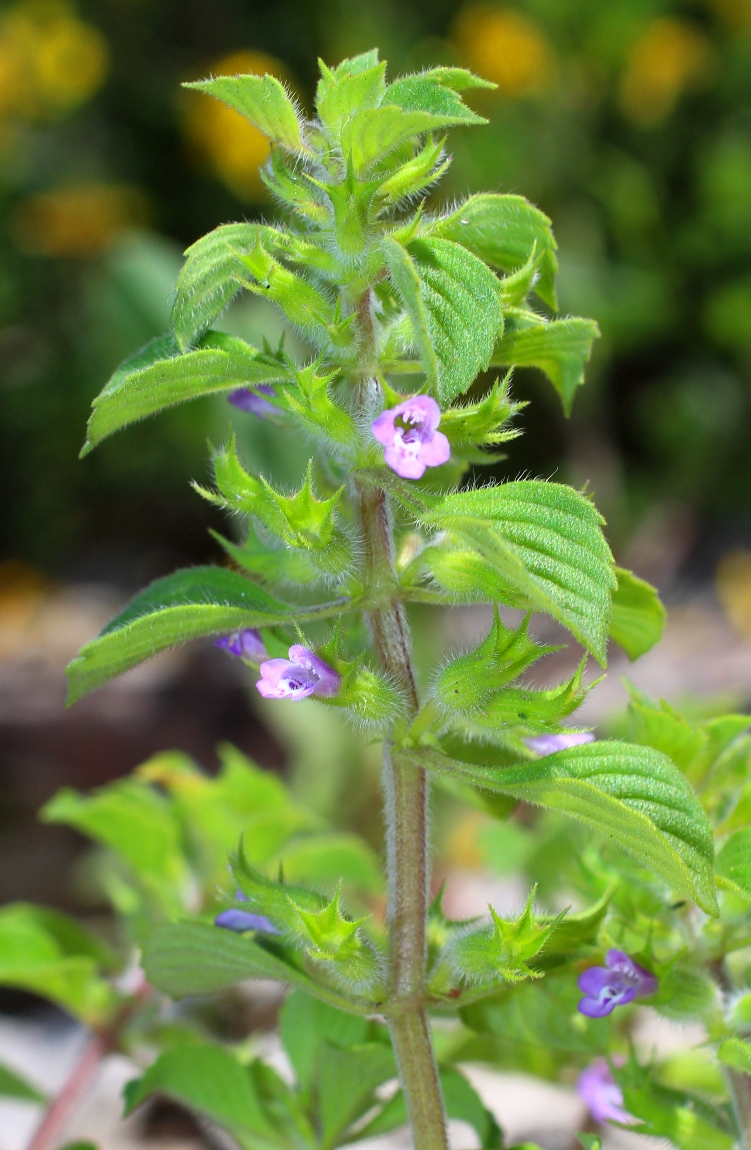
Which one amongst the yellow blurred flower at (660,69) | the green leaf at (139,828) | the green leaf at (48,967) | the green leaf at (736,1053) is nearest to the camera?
the green leaf at (736,1053)

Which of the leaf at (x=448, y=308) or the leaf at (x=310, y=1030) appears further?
the leaf at (x=310, y=1030)

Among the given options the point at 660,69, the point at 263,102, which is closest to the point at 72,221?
the point at 660,69

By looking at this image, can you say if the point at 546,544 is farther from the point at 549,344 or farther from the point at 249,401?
the point at 249,401

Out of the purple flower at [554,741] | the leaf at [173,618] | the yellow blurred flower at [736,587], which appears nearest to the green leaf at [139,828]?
the leaf at [173,618]

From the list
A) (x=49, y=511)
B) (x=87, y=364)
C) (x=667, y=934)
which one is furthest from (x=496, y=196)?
(x=49, y=511)

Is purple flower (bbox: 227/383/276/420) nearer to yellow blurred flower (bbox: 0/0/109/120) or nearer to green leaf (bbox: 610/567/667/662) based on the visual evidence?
green leaf (bbox: 610/567/667/662)

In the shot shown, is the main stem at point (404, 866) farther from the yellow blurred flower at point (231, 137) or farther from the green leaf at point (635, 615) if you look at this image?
the yellow blurred flower at point (231, 137)

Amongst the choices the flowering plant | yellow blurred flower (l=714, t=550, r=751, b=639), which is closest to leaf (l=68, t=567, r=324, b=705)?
the flowering plant
